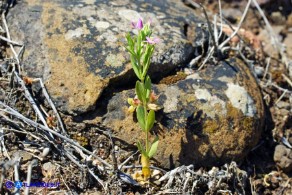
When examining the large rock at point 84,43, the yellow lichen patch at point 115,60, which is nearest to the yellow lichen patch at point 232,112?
the large rock at point 84,43

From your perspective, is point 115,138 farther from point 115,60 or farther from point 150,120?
point 115,60

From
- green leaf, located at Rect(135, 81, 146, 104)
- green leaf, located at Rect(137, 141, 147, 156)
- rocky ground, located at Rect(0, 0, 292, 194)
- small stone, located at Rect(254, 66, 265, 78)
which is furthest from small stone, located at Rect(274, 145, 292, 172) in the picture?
green leaf, located at Rect(135, 81, 146, 104)

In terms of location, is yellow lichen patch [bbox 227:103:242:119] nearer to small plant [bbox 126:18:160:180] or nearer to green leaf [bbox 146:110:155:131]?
small plant [bbox 126:18:160:180]

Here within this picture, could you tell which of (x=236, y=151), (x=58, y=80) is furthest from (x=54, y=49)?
(x=236, y=151)

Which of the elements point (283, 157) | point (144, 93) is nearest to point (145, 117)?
point (144, 93)

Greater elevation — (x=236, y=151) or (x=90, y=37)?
(x=90, y=37)

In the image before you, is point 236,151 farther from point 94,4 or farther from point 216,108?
point 94,4

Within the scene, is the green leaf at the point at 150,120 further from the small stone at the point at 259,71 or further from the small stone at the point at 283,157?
the small stone at the point at 259,71
